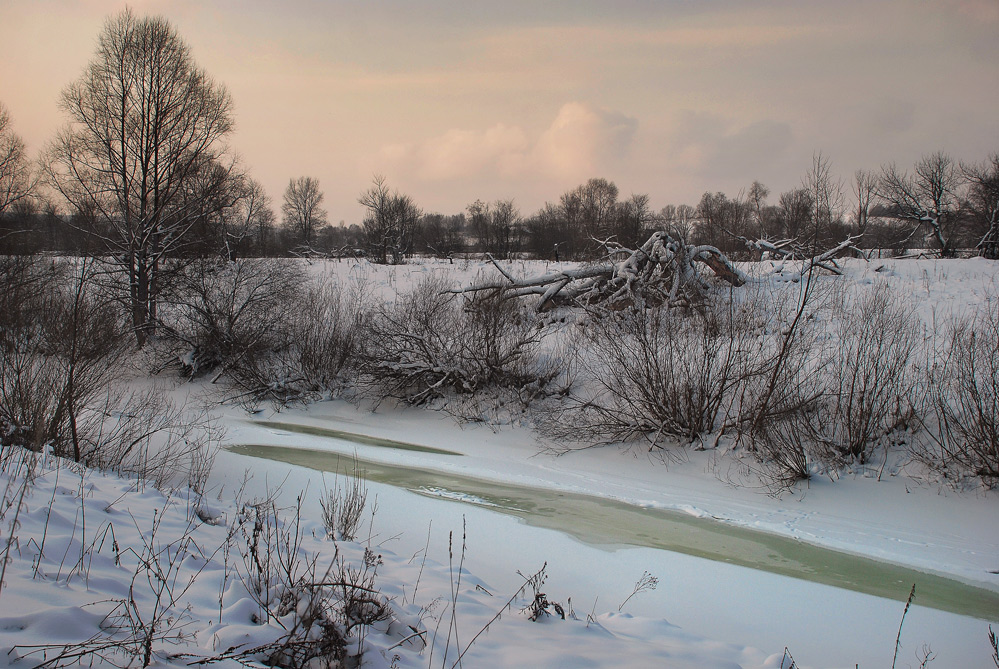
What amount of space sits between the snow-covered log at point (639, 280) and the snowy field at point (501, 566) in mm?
4698

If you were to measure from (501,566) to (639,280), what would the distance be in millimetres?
10363

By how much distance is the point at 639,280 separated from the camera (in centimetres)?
1538

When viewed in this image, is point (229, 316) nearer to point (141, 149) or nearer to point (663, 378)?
point (141, 149)

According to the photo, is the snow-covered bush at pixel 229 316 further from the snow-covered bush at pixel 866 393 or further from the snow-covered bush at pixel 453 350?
the snow-covered bush at pixel 866 393

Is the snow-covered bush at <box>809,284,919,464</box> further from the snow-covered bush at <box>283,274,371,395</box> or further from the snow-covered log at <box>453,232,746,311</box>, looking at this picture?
the snow-covered bush at <box>283,274,371,395</box>

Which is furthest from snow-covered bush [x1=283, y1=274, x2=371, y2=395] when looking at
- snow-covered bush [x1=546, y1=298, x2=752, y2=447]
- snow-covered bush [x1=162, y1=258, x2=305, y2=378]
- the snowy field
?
snow-covered bush [x1=546, y1=298, x2=752, y2=447]

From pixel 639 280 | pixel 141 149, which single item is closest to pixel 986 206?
pixel 639 280

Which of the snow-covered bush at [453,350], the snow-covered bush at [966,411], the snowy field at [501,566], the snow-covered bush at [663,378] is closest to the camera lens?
the snowy field at [501,566]

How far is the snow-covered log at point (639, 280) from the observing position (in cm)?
1501

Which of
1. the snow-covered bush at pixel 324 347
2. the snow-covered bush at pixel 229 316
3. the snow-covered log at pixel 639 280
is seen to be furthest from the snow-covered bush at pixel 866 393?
the snow-covered bush at pixel 229 316

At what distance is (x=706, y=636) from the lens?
213 inches

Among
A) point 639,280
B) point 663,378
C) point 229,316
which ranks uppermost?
point 639,280

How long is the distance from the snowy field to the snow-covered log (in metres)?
4.70

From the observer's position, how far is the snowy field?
3320 mm
